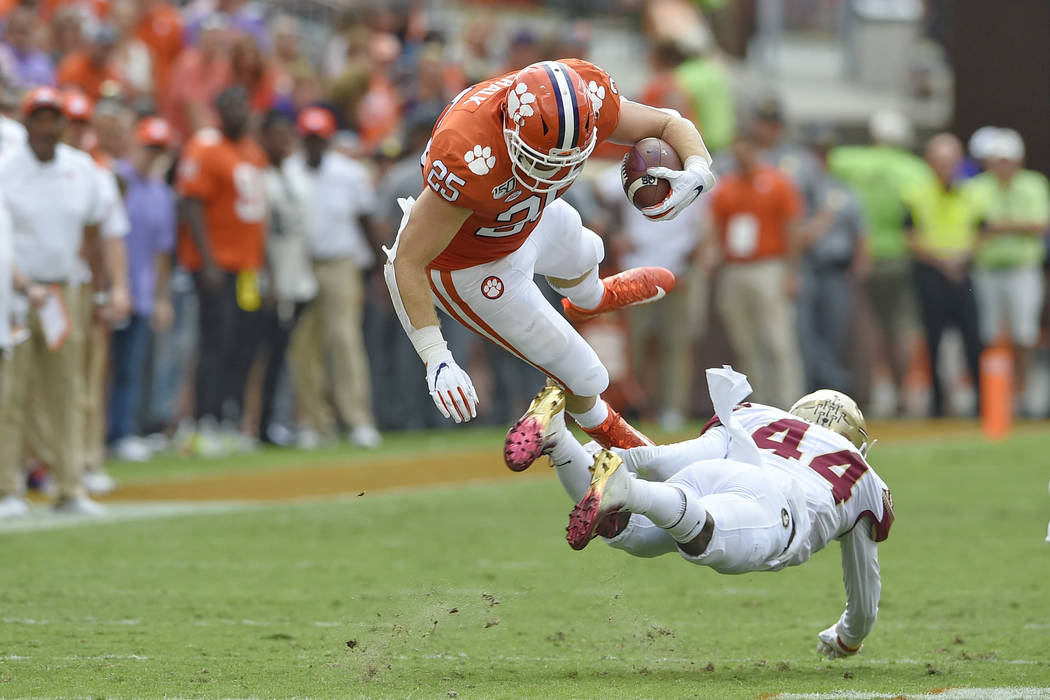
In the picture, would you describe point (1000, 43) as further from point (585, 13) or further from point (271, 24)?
point (271, 24)

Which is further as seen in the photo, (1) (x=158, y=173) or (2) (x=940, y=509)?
(1) (x=158, y=173)

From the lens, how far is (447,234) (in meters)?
5.71

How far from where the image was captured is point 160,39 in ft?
47.3

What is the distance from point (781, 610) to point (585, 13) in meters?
15.3

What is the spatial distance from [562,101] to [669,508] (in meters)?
1.36

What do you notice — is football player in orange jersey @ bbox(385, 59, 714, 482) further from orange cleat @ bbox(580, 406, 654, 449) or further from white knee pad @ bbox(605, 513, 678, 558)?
white knee pad @ bbox(605, 513, 678, 558)

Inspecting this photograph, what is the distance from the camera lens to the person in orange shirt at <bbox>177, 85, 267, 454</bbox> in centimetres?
1202

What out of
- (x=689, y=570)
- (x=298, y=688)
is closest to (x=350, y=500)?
(x=689, y=570)

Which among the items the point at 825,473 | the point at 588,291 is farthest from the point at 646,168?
the point at 825,473

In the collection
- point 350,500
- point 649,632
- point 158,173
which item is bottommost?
→ point 350,500

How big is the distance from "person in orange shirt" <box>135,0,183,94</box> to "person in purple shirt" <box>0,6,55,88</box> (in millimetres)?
1934

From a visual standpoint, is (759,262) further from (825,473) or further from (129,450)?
(825,473)

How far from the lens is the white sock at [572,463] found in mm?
5820

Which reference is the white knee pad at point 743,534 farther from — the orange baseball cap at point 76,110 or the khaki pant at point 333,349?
the khaki pant at point 333,349
